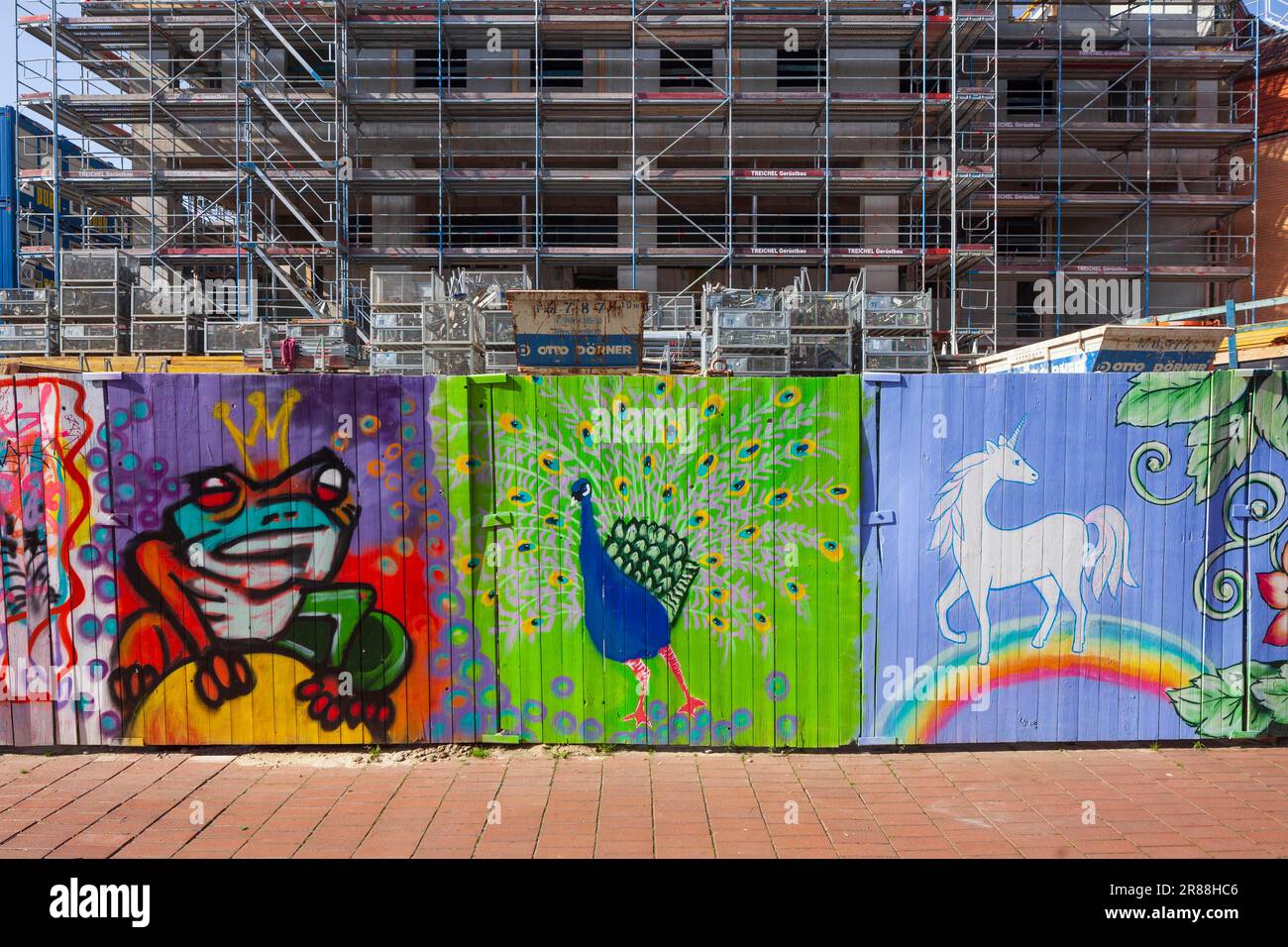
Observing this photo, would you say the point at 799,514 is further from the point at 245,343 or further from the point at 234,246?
the point at 234,246

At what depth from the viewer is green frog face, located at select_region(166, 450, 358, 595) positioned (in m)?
5.86

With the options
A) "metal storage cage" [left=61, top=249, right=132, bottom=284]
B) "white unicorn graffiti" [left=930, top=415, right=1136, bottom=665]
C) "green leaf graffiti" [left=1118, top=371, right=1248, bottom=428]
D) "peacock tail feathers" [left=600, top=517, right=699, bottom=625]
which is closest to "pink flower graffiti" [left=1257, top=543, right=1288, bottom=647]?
"white unicorn graffiti" [left=930, top=415, right=1136, bottom=665]

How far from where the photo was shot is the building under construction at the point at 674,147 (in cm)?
2259

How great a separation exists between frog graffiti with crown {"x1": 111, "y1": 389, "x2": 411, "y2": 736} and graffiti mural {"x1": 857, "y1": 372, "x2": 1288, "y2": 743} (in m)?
3.17

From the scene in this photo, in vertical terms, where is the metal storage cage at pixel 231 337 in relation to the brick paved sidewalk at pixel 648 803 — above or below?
above

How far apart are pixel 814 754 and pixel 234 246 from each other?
20579 mm

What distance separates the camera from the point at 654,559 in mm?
5941

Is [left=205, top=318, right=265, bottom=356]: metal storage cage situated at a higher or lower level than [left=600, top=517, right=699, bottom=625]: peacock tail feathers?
higher

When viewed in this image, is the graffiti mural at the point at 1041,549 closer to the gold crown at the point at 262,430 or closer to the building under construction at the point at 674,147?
the gold crown at the point at 262,430

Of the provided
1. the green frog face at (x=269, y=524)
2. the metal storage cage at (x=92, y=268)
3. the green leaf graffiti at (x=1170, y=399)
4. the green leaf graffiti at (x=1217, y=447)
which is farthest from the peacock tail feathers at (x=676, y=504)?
the metal storage cage at (x=92, y=268)

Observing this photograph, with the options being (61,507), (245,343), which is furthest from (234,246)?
(61,507)

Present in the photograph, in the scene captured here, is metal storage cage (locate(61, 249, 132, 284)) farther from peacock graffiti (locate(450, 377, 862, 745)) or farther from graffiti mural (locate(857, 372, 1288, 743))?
graffiti mural (locate(857, 372, 1288, 743))

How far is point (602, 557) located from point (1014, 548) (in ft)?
8.18

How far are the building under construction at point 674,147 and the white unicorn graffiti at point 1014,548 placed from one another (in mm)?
15683
